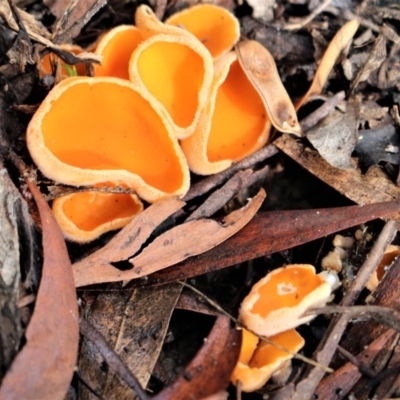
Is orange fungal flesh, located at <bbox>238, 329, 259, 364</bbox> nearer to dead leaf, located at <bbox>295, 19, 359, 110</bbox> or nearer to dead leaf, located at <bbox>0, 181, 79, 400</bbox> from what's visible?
dead leaf, located at <bbox>0, 181, 79, 400</bbox>

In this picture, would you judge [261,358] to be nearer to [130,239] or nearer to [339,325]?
[339,325]

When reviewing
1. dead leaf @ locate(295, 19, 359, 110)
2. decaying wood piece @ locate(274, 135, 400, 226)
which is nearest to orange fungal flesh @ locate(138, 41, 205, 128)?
decaying wood piece @ locate(274, 135, 400, 226)

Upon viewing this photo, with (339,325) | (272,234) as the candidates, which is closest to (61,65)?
(272,234)

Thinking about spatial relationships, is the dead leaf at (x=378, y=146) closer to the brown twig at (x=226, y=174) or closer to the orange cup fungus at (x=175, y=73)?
the brown twig at (x=226, y=174)

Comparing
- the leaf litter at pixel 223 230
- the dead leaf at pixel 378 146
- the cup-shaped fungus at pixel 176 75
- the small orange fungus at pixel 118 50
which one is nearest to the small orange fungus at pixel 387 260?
the leaf litter at pixel 223 230

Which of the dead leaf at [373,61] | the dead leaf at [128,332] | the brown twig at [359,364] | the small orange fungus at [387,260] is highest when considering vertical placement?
the dead leaf at [373,61]

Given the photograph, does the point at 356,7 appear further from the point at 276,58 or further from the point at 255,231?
the point at 255,231

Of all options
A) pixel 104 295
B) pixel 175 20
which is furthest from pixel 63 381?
pixel 175 20
